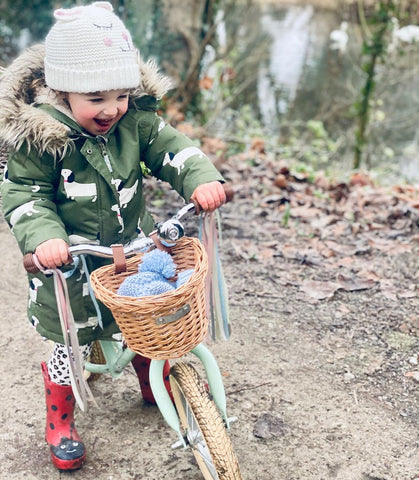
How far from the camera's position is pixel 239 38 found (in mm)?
9242

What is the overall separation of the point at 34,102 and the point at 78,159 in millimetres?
287

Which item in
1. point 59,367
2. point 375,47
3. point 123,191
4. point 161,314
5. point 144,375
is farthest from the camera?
point 375,47

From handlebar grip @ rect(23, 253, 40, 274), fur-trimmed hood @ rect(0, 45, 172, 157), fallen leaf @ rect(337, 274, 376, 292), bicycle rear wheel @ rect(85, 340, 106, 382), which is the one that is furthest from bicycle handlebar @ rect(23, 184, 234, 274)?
fallen leaf @ rect(337, 274, 376, 292)

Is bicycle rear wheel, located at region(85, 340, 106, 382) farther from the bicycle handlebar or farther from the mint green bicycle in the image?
the bicycle handlebar

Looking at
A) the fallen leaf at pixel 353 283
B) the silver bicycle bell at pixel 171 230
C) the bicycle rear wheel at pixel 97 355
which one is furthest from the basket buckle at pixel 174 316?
the fallen leaf at pixel 353 283

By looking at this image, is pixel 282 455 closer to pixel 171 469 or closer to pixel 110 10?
pixel 171 469

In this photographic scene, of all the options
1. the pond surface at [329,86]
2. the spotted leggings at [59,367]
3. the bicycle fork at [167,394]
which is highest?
the bicycle fork at [167,394]

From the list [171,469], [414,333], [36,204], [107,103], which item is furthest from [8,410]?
[414,333]

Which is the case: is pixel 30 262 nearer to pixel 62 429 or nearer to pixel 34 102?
pixel 34 102

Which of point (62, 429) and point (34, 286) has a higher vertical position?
point (34, 286)

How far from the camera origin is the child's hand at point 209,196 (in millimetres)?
2043

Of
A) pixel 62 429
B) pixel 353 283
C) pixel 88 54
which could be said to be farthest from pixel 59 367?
pixel 353 283

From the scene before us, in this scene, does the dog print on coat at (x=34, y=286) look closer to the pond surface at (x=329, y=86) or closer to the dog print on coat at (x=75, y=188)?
the dog print on coat at (x=75, y=188)

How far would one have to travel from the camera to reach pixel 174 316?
1787mm
